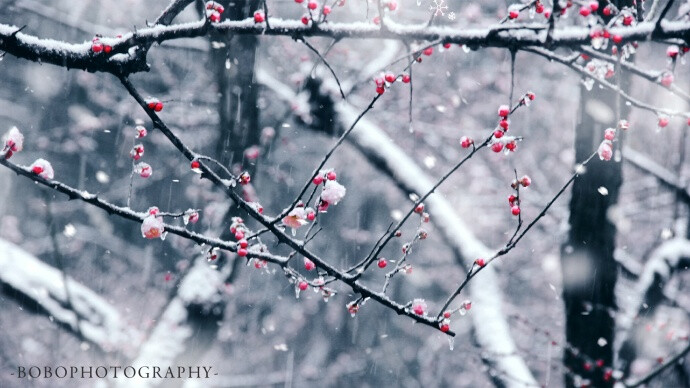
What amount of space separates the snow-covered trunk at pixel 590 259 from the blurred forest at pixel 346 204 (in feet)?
0.06

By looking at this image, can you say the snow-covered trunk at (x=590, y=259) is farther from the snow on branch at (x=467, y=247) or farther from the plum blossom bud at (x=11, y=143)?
the plum blossom bud at (x=11, y=143)

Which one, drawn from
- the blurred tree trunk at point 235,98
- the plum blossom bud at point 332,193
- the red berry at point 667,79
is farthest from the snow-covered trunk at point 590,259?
the blurred tree trunk at point 235,98

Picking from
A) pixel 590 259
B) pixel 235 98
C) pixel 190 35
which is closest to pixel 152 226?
pixel 190 35

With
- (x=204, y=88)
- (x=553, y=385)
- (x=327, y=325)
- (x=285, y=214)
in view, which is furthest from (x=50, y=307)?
(x=553, y=385)

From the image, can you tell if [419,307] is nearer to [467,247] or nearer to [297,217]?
[297,217]

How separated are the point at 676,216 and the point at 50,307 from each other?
218 inches

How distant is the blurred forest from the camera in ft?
12.4

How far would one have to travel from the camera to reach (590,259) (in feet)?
12.8

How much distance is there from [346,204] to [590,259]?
28.4 feet

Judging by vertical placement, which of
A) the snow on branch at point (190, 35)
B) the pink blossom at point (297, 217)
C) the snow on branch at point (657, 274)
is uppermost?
the snow on branch at point (657, 274)

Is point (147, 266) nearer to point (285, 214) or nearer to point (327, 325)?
point (327, 325)

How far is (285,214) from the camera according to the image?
1.81 m

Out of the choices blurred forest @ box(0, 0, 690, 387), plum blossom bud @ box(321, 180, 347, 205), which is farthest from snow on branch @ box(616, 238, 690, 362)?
plum blossom bud @ box(321, 180, 347, 205)

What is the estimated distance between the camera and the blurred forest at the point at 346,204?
378cm
